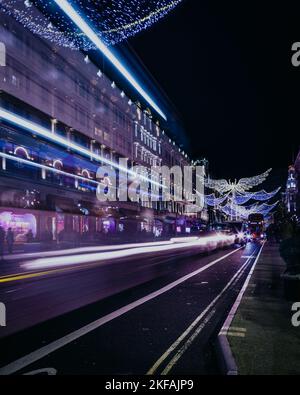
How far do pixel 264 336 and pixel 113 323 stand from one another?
301 centimetres

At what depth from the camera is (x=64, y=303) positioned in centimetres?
899

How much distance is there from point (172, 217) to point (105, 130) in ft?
116

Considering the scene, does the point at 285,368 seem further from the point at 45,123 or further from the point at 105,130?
the point at 105,130

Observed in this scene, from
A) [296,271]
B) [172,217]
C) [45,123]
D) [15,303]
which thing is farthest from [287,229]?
[172,217]

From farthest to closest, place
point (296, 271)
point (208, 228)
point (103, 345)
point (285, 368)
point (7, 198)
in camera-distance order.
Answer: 1. point (208, 228)
2. point (7, 198)
3. point (296, 271)
4. point (103, 345)
5. point (285, 368)

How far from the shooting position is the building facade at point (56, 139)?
2848cm

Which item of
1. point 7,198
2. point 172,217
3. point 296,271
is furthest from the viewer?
point 172,217

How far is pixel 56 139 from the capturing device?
33.2 metres

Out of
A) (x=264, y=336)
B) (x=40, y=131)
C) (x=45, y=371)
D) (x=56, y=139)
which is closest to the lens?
(x=45, y=371)

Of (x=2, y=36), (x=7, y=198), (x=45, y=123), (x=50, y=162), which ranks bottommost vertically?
(x=7, y=198)

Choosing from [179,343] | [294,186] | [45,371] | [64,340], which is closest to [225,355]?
[179,343]

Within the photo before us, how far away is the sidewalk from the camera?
4605 millimetres

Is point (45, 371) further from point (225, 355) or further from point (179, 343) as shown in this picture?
point (225, 355)

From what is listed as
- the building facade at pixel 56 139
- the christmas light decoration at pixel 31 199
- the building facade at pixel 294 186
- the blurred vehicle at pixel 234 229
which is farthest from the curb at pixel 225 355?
the building facade at pixel 294 186
